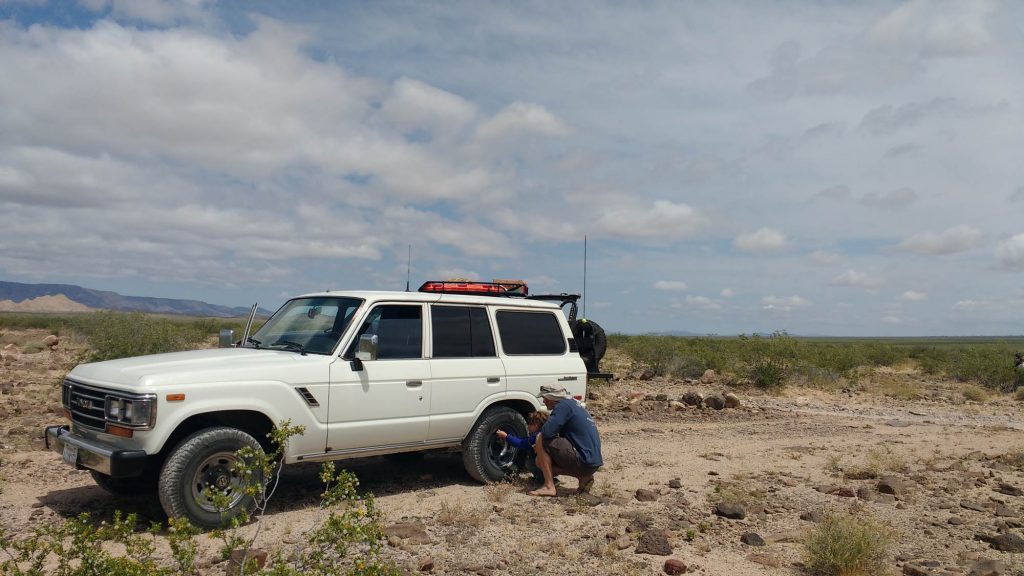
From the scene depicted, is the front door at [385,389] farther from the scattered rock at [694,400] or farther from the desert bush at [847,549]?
the scattered rock at [694,400]

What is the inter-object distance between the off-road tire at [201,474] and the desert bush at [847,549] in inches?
182

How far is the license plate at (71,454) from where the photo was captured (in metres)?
6.43

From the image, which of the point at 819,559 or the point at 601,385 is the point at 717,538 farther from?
the point at 601,385

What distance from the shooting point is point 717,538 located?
7.03m

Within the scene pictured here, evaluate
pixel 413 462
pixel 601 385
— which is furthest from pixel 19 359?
pixel 413 462

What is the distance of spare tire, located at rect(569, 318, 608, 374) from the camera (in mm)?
11297

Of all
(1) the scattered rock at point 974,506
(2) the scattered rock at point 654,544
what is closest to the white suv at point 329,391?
(2) the scattered rock at point 654,544

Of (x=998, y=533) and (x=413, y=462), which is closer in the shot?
(x=998, y=533)

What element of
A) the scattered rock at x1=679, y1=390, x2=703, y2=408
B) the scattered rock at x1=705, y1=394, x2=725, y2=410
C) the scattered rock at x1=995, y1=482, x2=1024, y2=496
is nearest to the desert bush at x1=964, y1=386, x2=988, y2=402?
the scattered rock at x1=705, y1=394, x2=725, y2=410

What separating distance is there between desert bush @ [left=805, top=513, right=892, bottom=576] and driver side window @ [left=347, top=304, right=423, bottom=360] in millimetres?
4135

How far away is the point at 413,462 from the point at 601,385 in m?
11.1

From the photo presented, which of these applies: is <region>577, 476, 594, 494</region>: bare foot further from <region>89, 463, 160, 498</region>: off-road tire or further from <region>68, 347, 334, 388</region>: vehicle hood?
<region>89, 463, 160, 498</region>: off-road tire

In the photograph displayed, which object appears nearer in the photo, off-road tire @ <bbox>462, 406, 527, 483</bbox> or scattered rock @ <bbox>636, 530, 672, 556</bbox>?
scattered rock @ <bbox>636, 530, 672, 556</bbox>

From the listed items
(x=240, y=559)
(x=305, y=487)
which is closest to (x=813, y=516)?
(x=305, y=487)
